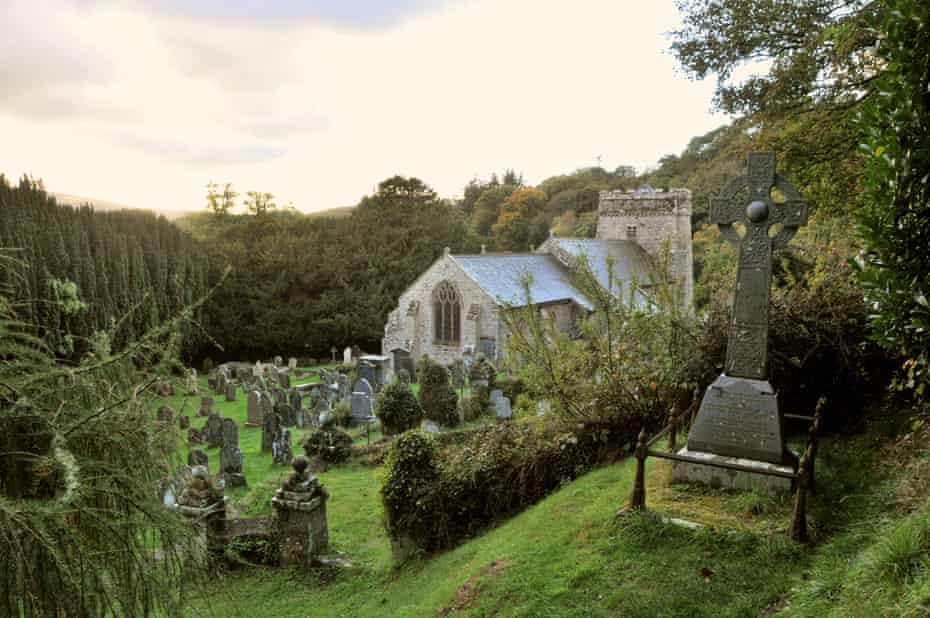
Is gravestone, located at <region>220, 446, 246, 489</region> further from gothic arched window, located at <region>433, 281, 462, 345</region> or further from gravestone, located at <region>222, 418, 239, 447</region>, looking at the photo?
gothic arched window, located at <region>433, 281, 462, 345</region>

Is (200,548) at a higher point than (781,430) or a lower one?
higher

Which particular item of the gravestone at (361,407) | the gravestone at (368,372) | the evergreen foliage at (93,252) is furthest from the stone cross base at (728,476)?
the evergreen foliage at (93,252)

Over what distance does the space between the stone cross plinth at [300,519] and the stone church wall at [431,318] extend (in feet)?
52.0

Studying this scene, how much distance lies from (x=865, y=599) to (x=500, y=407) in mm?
10613

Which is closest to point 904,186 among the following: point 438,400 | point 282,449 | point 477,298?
point 282,449

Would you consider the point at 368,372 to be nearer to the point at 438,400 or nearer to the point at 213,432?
the point at 438,400

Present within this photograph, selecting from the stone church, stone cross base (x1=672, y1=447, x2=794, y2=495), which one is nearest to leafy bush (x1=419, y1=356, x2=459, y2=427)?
the stone church

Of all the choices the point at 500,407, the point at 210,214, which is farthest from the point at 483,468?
the point at 210,214

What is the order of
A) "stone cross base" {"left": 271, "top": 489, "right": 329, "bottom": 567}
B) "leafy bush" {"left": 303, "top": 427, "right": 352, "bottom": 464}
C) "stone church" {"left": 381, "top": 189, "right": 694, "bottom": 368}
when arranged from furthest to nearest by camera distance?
1. "stone church" {"left": 381, "top": 189, "right": 694, "bottom": 368}
2. "leafy bush" {"left": 303, "top": 427, "right": 352, "bottom": 464}
3. "stone cross base" {"left": 271, "top": 489, "right": 329, "bottom": 567}

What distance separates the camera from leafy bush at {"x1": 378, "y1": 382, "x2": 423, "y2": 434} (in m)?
11.9

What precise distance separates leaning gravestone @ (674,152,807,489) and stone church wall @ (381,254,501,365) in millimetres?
16717

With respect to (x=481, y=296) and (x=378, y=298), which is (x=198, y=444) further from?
(x=378, y=298)

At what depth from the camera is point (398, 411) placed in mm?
11898

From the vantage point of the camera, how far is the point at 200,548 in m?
2.03
